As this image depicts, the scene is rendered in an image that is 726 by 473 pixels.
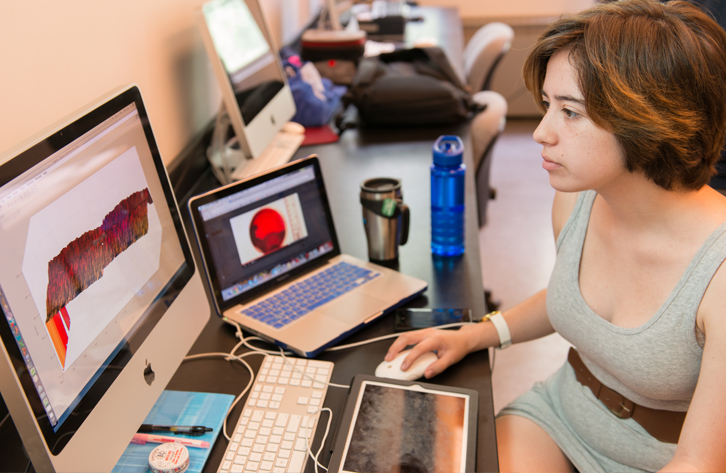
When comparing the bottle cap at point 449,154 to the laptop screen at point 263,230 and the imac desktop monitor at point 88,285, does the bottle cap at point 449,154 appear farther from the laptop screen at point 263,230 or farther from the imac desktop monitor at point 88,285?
the imac desktop monitor at point 88,285

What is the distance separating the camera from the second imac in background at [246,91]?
1.47 m

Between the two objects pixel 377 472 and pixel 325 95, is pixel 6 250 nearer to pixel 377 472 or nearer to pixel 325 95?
pixel 377 472

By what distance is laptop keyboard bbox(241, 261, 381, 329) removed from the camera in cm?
107

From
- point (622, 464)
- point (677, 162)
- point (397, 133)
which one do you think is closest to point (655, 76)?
point (677, 162)

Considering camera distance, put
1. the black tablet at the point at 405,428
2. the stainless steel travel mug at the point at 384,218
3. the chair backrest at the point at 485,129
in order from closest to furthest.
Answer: the black tablet at the point at 405,428
the stainless steel travel mug at the point at 384,218
the chair backrest at the point at 485,129

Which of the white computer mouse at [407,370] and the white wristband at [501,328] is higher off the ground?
the white computer mouse at [407,370]

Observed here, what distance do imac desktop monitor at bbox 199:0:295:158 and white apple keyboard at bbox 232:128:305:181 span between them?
1.9 inches

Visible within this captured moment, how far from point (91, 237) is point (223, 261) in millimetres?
371

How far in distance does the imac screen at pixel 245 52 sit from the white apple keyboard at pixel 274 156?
0.14 meters

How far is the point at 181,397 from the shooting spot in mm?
927

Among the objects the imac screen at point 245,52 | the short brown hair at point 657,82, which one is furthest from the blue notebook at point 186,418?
the imac screen at point 245,52

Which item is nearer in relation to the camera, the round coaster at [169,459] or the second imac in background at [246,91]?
the round coaster at [169,459]

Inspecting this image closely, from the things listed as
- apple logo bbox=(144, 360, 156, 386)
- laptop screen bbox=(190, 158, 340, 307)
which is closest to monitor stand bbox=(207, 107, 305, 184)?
laptop screen bbox=(190, 158, 340, 307)

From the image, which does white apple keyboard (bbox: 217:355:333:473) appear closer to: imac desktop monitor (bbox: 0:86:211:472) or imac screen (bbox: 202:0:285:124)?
imac desktop monitor (bbox: 0:86:211:472)
